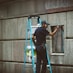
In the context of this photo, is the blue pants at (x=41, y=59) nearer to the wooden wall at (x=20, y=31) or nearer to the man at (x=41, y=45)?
the man at (x=41, y=45)

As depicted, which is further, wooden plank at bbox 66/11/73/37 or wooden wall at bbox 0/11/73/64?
wooden wall at bbox 0/11/73/64

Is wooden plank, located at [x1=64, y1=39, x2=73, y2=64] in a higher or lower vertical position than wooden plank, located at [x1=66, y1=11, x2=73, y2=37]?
lower

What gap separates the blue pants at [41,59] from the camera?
9.53m

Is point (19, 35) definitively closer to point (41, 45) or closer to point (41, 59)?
point (41, 45)

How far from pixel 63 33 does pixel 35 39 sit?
1069mm

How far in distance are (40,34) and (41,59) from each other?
3.00ft

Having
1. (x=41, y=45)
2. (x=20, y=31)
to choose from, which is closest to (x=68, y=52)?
(x=41, y=45)

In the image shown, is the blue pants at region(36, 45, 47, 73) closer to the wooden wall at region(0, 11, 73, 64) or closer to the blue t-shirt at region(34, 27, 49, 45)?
the blue t-shirt at region(34, 27, 49, 45)

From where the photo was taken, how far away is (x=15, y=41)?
37.3 feet

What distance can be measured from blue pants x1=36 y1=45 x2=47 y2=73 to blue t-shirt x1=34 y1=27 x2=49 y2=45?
19 cm

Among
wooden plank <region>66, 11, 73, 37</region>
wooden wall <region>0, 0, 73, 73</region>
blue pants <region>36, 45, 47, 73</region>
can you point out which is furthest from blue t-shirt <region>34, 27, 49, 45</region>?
wooden plank <region>66, 11, 73, 37</region>

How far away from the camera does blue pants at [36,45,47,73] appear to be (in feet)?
31.3

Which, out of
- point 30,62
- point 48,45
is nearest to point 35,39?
point 48,45

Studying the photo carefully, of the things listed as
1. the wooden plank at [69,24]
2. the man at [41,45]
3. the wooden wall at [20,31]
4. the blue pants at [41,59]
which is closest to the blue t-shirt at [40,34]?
the man at [41,45]
